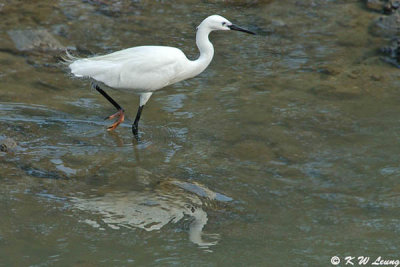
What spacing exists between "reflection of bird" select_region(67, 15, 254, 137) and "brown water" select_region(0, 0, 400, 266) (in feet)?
1.68

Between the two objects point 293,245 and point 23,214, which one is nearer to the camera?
point 293,245

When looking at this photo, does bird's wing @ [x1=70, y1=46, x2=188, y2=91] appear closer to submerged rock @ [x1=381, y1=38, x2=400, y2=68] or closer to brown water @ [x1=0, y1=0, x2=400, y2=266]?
brown water @ [x1=0, y1=0, x2=400, y2=266]

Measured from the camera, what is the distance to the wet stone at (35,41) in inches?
345

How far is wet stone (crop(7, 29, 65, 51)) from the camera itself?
8.76m

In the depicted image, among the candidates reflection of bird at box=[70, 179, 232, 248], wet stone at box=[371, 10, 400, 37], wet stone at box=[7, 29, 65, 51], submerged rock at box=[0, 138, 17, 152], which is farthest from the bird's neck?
wet stone at box=[371, 10, 400, 37]

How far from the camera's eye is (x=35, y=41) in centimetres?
882

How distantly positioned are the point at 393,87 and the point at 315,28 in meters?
2.19

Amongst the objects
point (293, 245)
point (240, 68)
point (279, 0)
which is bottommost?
point (293, 245)

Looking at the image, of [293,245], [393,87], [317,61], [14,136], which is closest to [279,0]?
[317,61]

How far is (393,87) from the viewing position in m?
8.06

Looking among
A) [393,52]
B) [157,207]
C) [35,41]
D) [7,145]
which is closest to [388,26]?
[393,52]

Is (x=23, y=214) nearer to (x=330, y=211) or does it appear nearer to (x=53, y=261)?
(x=53, y=261)

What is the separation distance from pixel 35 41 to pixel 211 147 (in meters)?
3.55

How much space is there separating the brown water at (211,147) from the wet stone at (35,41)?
13 cm
